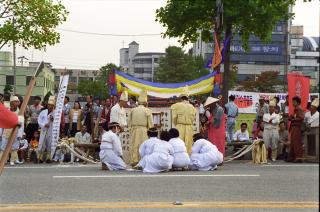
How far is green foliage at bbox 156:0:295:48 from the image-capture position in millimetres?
22781

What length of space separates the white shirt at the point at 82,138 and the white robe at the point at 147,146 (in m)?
2.93

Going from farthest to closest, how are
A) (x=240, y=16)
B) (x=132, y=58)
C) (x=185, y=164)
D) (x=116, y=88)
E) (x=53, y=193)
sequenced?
(x=132, y=58), (x=240, y=16), (x=116, y=88), (x=185, y=164), (x=53, y=193)

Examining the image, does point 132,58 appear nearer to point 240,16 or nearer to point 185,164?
point 240,16

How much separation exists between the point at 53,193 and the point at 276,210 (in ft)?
11.7

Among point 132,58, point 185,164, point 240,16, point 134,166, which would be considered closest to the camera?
point 185,164

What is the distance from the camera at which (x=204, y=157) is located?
1295 centimetres

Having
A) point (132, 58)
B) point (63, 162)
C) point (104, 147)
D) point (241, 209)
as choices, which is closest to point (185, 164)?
point (104, 147)

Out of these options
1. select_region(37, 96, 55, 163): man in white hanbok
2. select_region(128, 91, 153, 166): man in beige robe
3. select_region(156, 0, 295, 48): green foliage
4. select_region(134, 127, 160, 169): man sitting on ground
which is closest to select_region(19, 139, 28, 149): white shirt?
select_region(37, 96, 55, 163): man in white hanbok

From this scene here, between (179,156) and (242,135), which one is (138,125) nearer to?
(179,156)

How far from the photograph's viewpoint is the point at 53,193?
30.9 ft

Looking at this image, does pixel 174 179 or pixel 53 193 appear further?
pixel 174 179

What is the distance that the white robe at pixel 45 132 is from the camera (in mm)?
15617

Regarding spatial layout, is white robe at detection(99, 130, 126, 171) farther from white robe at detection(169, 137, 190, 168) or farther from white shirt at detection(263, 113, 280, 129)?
white shirt at detection(263, 113, 280, 129)

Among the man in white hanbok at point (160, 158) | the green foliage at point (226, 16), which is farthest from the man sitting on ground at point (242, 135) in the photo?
the green foliage at point (226, 16)
